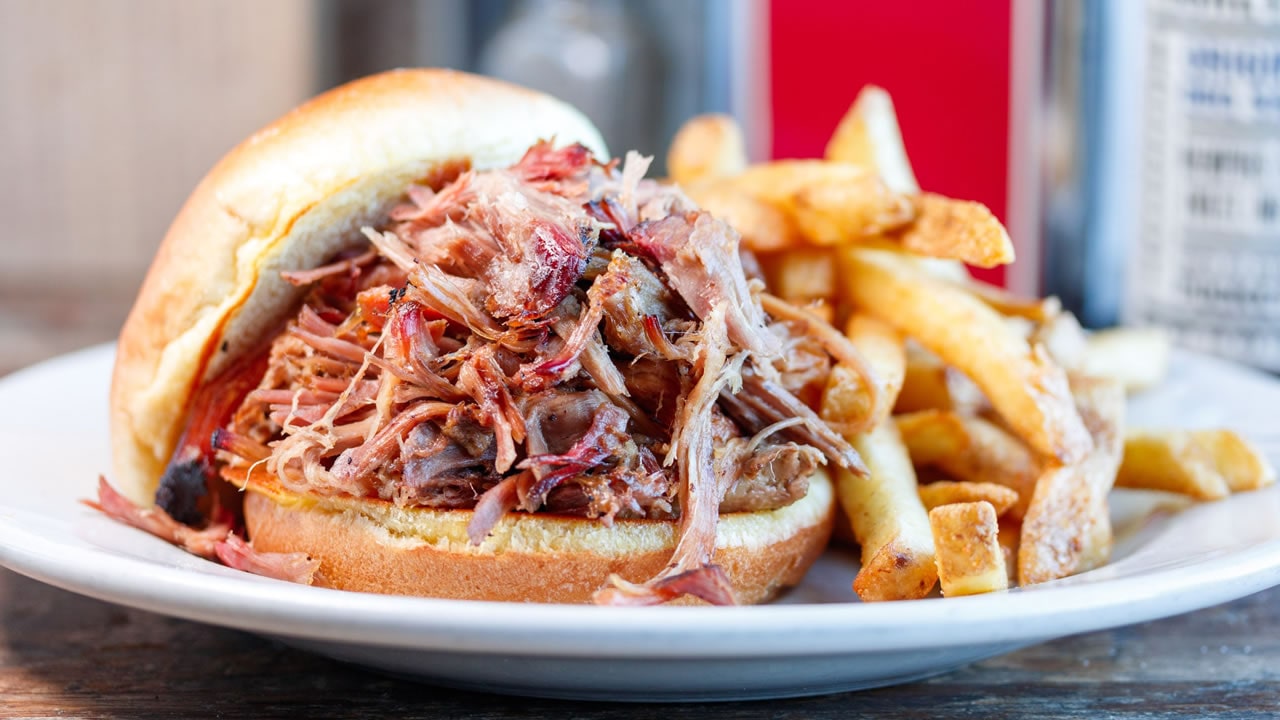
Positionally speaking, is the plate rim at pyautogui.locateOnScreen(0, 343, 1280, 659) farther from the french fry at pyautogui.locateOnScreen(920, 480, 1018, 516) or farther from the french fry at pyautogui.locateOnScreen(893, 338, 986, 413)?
the french fry at pyautogui.locateOnScreen(893, 338, 986, 413)

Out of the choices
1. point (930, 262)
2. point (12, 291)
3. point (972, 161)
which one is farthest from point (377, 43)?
point (930, 262)

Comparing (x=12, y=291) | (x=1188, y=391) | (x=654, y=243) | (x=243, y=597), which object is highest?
(x=654, y=243)

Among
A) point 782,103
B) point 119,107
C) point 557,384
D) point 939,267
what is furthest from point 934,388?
point 119,107

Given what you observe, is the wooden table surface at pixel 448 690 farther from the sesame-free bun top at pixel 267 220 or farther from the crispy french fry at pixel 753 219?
the crispy french fry at pixel 753 219

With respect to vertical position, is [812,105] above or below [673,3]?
below

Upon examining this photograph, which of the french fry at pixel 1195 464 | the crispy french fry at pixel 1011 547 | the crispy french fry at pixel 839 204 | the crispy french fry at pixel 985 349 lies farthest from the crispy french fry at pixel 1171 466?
the crispy french fry at pixel 839 204

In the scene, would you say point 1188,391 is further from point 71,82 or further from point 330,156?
point 71,82
